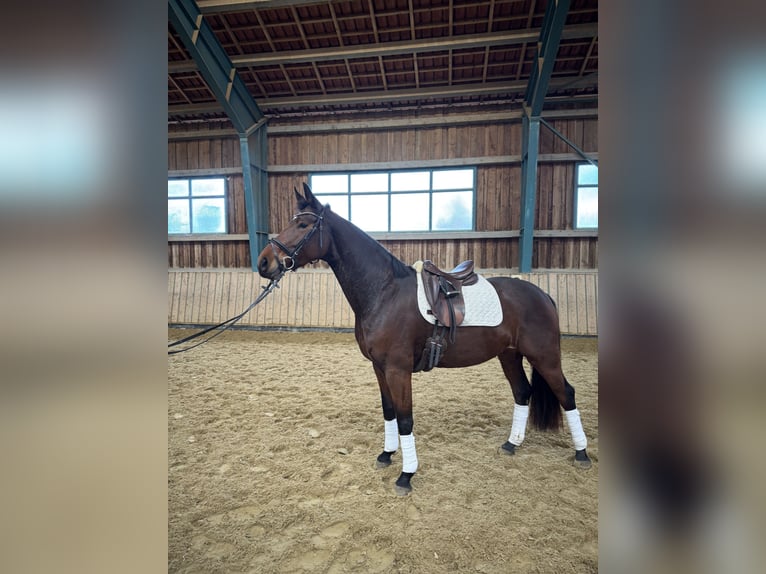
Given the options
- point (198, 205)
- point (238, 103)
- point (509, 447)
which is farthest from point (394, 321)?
point (198, 205)

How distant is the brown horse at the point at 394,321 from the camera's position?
6.96 feet

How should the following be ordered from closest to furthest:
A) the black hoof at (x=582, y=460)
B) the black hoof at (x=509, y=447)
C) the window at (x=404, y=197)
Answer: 1. the black hoof at (x=582, y=460)
2. the black hoof at (x=509, y=447)
3. the window at (x=404, y=197)

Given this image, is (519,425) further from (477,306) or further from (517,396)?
(477,306)

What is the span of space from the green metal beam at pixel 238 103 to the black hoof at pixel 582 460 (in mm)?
4956

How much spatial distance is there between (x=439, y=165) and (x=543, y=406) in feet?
19.3

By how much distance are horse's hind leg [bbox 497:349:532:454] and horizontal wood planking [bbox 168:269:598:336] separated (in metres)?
4.37

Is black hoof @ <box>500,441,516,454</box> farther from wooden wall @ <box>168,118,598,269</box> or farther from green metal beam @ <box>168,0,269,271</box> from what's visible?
wooden wall @ <box>168,118,598,269</box>

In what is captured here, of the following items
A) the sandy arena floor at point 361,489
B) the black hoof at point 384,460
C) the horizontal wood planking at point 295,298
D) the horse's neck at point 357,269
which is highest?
the horse's neck at point 357,269

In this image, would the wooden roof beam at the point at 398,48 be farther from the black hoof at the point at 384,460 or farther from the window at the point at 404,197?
the black hoof at the point at 384,460

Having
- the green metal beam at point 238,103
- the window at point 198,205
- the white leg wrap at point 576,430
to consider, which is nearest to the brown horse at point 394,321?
the white leg wrap at point 576,430

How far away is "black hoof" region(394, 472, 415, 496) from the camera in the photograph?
1.99 m

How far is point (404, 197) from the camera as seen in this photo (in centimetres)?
757

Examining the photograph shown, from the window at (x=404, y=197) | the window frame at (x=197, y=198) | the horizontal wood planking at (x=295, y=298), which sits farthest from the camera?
the window frame at (x=197, y=198)
